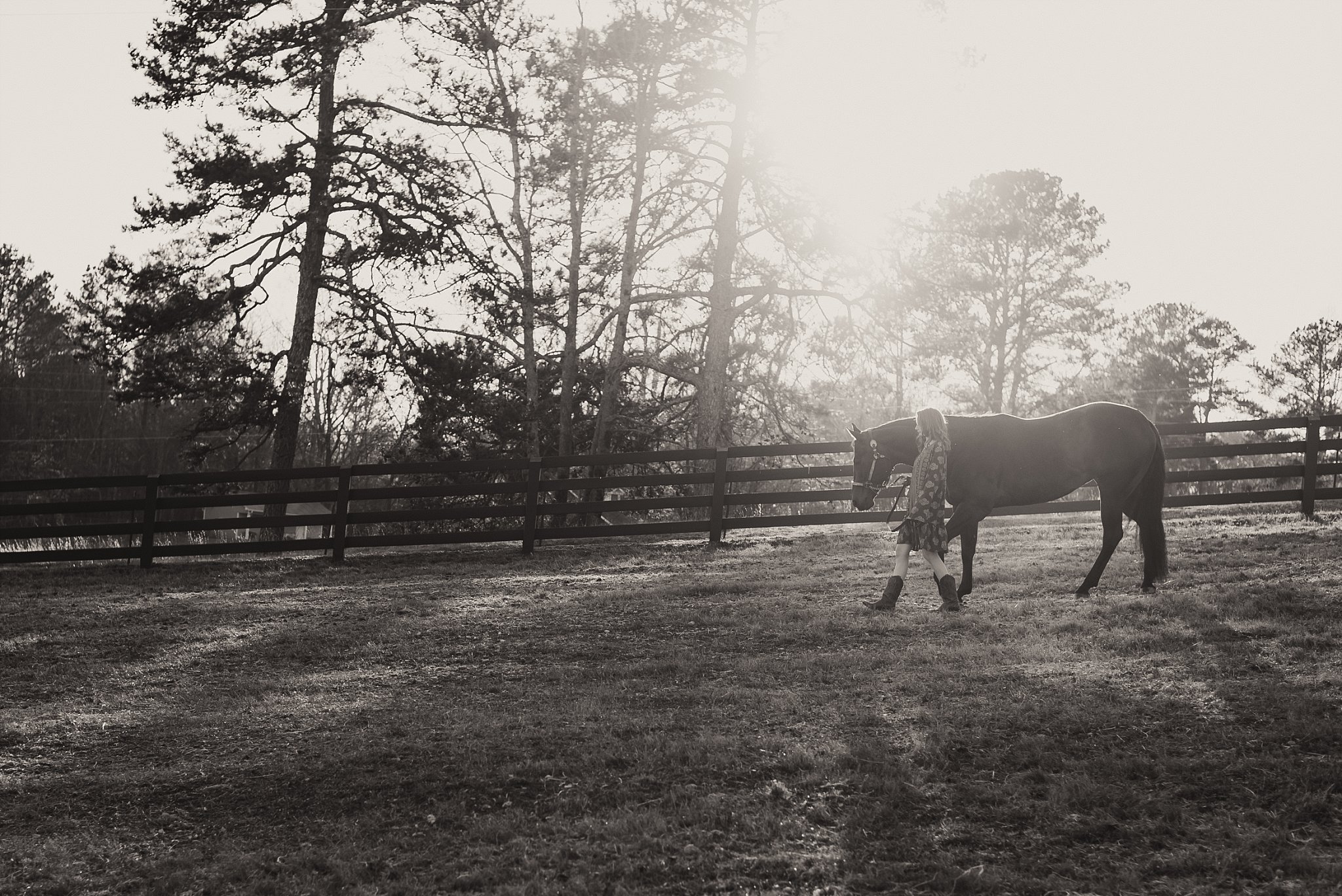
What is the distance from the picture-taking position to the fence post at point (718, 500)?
45.6 ft

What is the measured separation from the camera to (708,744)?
5191 mm

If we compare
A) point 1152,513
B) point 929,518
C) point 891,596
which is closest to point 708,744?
point 891,596

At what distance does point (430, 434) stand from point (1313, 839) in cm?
1558

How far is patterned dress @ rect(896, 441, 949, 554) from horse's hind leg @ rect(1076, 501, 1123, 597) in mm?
1356

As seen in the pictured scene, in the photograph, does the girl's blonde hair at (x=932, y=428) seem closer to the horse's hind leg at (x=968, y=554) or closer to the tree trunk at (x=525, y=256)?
the horse's hind leg at (x=968, y=554)

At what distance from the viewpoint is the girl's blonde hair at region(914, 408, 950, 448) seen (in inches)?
331

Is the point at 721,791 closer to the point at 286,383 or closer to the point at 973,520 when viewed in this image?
the point at 973,520

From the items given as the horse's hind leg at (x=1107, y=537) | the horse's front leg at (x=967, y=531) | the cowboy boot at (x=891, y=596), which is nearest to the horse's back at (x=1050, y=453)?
the horse's front leg at (x=967, y=531)

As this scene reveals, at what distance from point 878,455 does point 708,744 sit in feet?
14.2

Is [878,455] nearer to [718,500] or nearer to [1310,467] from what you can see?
[718,500]

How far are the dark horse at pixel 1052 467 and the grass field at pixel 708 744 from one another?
550mm

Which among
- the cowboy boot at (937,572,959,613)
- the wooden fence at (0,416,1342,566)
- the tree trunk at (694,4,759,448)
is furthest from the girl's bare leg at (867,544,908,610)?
the tree trunk at (694,4,759,448)

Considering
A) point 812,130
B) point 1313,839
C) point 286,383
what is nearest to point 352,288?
point 286,383

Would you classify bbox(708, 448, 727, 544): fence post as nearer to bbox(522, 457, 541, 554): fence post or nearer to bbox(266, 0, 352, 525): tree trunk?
bbox(522, 457, 541, 554): fence post
